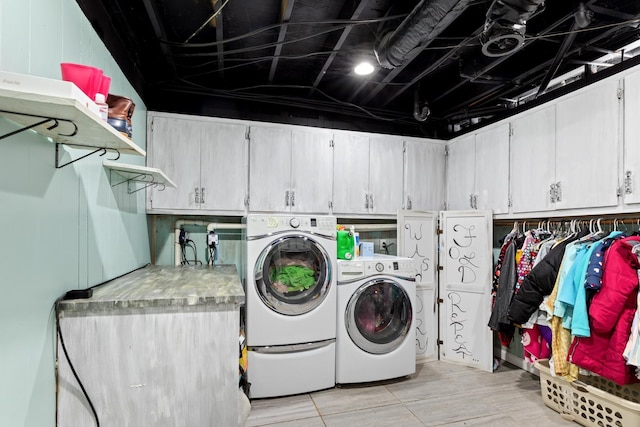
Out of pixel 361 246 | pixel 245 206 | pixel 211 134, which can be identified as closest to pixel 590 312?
pixel 361 246

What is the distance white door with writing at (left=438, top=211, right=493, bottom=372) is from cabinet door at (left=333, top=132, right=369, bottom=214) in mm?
890

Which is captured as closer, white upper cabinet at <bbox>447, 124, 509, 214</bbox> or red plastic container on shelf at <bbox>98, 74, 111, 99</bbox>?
red plastic container on shelf at <bbox>98, 74, 111, 99</bbox>

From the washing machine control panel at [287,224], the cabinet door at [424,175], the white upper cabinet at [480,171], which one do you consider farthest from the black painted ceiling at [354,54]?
the washing machine control panel at [287,224]

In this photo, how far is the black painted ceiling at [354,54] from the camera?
201 centimetres

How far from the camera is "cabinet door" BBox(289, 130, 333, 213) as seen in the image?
3139 millimetres

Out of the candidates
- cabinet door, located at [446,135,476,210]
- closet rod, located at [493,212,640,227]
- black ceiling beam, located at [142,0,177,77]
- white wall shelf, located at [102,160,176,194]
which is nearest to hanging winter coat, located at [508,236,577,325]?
closet rod, located at [493,212,640,227]

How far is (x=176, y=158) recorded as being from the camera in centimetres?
285

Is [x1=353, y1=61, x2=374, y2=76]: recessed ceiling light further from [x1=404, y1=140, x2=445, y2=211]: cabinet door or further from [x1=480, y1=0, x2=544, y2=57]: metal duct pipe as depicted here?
[x1=404, y1=140, x2=445, y2=211]: cabinet door

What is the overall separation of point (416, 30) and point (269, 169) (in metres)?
1.68

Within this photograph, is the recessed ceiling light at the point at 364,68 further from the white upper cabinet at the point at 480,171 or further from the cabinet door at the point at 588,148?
the cabinet door at the point at 588,148

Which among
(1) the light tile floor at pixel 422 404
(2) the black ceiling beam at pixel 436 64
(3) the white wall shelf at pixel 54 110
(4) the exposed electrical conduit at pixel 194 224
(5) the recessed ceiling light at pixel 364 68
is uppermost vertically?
(2) the black ceiling beam at pixel 436 64

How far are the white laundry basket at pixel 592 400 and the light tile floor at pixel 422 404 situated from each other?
3.3 inches

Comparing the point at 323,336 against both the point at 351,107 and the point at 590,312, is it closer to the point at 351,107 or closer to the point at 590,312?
the point at 590,312

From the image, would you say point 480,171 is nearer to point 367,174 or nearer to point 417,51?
point 367,174
